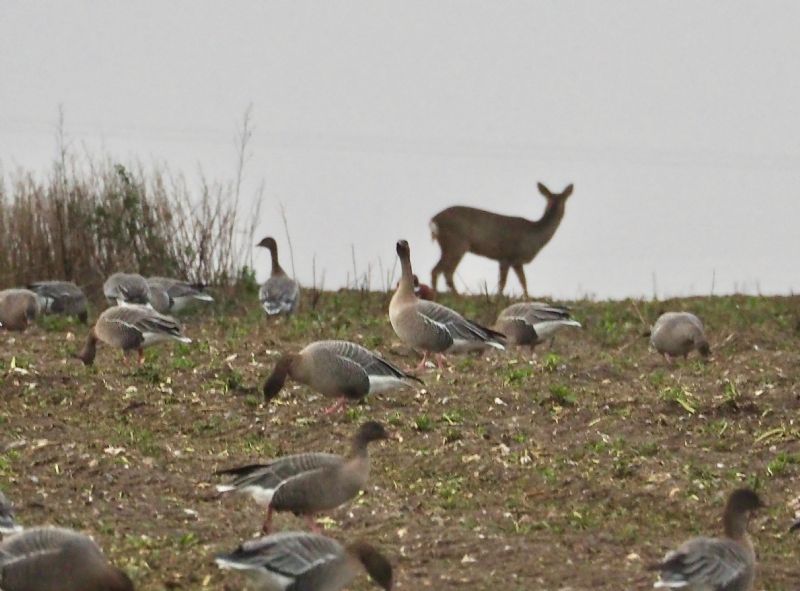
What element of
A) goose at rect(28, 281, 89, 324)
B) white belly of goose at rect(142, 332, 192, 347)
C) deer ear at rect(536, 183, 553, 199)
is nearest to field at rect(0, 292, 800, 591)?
white belly of goose at rect(142, 332, 192, 347)

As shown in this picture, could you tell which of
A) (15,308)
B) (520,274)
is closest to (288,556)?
(15,308)

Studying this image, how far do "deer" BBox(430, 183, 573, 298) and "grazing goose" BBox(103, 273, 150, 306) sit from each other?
7.33 metres

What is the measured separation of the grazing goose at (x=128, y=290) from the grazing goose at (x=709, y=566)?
11544 mm

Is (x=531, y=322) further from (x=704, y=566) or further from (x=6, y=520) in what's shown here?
(x=6, y=520)

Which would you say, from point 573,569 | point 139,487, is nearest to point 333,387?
point 139,487

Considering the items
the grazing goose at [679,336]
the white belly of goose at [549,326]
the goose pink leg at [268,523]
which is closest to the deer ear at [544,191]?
the white belly of goose at [549,326]

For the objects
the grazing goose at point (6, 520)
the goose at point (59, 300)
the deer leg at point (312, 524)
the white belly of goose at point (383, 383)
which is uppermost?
the white belly of goose at point (383, 383)

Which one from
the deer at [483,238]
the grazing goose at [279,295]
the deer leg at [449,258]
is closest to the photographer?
the grazing goose at [279,295]

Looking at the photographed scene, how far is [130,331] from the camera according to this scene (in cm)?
1509

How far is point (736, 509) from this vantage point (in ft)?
28.0

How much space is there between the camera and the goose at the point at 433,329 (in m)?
14.9

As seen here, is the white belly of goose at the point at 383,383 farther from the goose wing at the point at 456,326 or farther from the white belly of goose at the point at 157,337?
the white belly of goose at the point at 157,337

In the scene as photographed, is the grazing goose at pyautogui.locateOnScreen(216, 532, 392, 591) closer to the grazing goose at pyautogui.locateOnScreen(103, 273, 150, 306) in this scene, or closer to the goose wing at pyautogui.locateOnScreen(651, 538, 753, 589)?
the goose wing at pyautogui.locateOnScreen(651, 538, 753, 589)

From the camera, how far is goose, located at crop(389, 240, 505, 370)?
14.9 m
